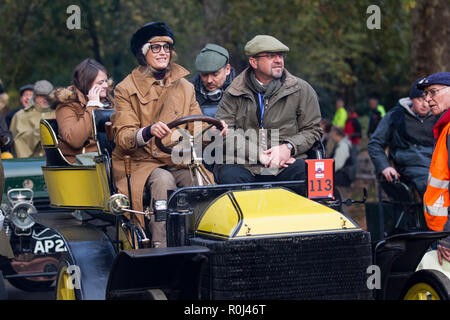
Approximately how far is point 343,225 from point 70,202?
2848 mm

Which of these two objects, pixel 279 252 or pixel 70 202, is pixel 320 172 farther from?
pixel 70 202

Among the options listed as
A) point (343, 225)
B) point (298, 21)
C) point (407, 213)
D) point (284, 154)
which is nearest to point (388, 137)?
point (407, 213)

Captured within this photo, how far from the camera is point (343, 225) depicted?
4.93 metres

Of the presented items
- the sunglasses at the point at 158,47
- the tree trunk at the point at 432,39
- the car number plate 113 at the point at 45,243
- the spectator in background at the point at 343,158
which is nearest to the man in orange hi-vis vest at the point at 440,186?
the sunglasses at the point at 158,47

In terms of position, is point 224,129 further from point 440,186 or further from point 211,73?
point 211,73

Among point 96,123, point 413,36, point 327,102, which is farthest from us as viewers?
point 327,102

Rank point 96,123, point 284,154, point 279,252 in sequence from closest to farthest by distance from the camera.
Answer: point 279,252
point 284,154
point 96,123

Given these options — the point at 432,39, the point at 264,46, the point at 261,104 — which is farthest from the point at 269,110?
the point at 432,39

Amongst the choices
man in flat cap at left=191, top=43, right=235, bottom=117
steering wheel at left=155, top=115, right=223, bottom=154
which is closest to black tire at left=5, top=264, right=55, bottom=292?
man in flat cap at left=191, top=43, right=235, bottom=117

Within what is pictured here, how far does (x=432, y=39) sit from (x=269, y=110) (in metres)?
6.64

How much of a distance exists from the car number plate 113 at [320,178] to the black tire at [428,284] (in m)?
0.81

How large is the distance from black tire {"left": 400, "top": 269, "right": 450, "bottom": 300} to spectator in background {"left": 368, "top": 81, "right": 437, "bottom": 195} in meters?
3.74

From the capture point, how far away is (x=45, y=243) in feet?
27.5

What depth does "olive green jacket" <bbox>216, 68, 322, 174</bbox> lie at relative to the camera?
20.6 feet
